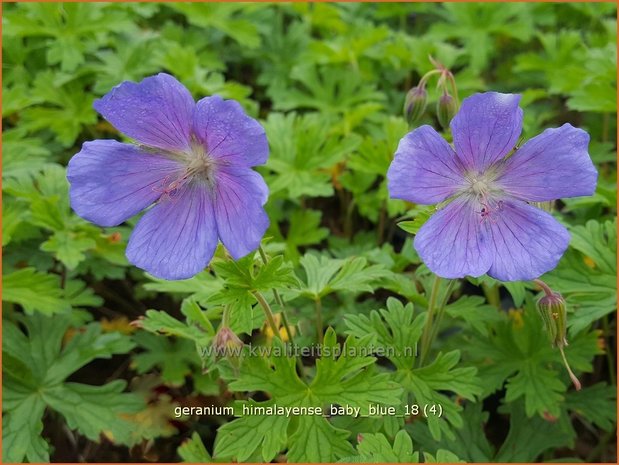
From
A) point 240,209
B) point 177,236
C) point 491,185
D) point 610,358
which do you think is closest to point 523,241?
point 491,185

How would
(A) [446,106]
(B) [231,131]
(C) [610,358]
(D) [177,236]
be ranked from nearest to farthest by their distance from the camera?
(B) [231,131] → (D) [177,236] → (A) [446,106] → (C) [610,358]

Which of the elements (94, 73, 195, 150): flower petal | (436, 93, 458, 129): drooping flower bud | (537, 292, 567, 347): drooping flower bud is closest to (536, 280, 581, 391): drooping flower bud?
(537, 292, 567, 347): drooping flower bud

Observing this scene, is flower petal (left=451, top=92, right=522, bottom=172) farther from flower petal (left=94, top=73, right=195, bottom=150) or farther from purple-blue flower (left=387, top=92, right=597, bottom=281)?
flower petal (left=94, top=73, right=195, bottom=150)

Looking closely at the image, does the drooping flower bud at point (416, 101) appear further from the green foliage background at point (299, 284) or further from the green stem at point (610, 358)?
the green stem at point (610, 358)

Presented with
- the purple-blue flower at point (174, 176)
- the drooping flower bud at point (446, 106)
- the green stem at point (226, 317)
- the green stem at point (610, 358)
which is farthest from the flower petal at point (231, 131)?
the green stem at point (610, 358)

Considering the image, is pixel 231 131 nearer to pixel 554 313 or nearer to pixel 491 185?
pixel 491 185

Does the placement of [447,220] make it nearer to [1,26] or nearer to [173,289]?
[173,289]

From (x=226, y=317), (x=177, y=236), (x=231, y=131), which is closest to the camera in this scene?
(x=231, y=131)
